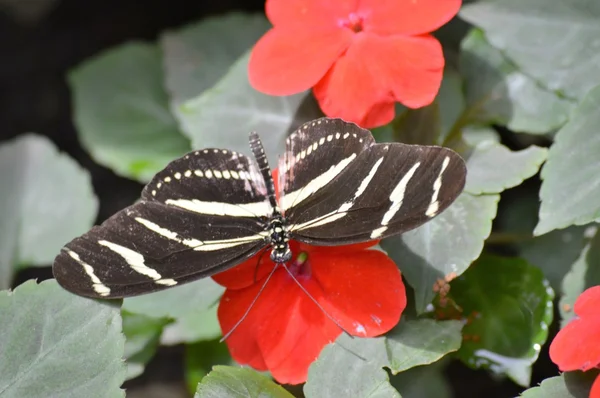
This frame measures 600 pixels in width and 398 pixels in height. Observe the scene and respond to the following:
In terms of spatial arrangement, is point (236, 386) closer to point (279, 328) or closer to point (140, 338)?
point (279, 328)

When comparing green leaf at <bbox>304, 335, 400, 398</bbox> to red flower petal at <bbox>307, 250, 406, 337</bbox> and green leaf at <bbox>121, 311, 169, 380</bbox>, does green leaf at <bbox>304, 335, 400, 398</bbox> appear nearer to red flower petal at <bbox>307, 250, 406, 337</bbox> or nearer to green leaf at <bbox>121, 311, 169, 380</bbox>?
red flower petal at <bbox>307, 250, 406, 337</bbox>

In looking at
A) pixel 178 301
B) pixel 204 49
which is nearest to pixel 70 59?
pixel 204 49

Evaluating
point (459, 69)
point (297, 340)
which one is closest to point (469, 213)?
point (297, 340)

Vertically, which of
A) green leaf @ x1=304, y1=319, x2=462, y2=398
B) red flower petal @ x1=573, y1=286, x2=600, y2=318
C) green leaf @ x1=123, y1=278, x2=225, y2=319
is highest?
red flower petal @ x1=573, y1=286, x2=600, y2=318

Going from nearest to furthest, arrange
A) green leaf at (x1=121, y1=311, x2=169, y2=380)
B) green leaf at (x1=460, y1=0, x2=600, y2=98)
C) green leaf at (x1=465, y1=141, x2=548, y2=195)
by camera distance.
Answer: green leaf at (x1=465, y1=141, x2=548, y2=195) → green leaf at (x1=460, y1=0, x2=600, y2=98) → green leaf at (x1=121, y1=311, x2=169, y2=380)

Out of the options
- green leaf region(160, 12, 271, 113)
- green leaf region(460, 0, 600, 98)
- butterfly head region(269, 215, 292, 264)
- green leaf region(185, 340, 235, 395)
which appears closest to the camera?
butterfly head region(269, 215, 292, 264)

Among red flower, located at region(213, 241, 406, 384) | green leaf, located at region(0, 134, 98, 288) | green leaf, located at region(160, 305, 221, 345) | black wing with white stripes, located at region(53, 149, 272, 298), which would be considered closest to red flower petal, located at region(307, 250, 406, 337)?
red flower, located at region(213, 241, 406, 384)

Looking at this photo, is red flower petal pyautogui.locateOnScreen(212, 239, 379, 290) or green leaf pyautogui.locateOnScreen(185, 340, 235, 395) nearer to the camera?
red flower petal pyautogui.locateOnScreen(212, 239, 379, 290)
